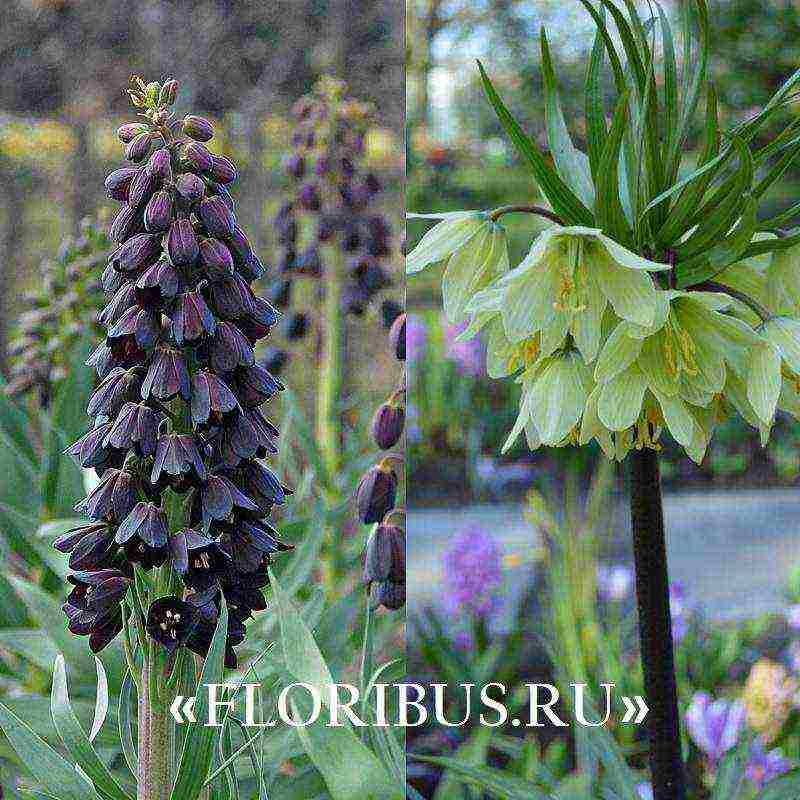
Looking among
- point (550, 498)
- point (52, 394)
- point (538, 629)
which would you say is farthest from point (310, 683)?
point (550, 498)

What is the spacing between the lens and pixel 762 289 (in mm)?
629

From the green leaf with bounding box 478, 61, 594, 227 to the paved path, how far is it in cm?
100

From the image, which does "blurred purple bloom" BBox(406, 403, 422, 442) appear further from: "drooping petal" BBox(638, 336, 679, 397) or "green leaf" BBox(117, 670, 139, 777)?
"drooping petal" BBox(638, 336, 679, 397)

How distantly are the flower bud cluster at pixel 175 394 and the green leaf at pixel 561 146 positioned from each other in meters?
0.20

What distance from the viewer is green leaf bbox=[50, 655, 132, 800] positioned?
67cm

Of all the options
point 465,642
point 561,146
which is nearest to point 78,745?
point 561,146

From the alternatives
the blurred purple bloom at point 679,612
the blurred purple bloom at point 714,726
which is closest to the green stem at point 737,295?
the blurred purple bloom at point 714,726

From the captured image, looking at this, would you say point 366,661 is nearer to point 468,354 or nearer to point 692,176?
point 692,176

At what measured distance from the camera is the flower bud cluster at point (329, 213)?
0.84 m

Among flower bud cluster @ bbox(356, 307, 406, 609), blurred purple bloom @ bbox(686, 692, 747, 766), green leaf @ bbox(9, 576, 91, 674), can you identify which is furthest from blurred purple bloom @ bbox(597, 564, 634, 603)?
green leaf @ bbox(9, 576, 91, 674)

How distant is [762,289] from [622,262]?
0.14 meters

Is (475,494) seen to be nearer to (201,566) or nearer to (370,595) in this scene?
(370,595)

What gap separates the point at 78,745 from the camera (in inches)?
26.3

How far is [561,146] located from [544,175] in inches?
1.1
